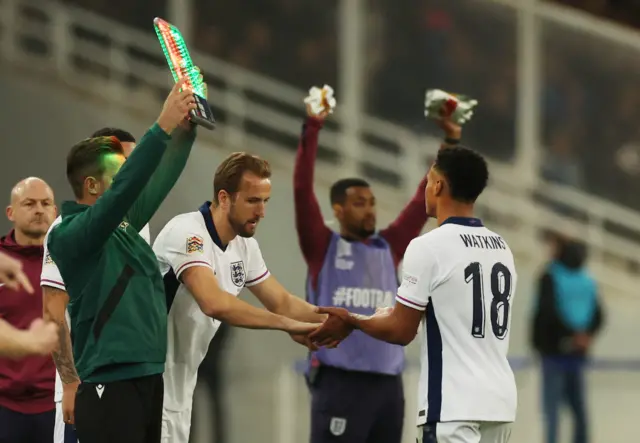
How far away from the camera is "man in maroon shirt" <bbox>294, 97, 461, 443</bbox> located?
6.11 metres

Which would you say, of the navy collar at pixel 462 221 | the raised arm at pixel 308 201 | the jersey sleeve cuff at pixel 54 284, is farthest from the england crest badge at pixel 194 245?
the raised arm at pixel 308 201

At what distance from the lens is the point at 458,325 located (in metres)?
4.40

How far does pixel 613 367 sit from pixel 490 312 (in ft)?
13.6

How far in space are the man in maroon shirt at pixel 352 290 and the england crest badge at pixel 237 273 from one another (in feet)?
3.58

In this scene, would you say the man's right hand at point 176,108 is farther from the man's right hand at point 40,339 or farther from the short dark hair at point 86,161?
the man's right hand at point 40,339

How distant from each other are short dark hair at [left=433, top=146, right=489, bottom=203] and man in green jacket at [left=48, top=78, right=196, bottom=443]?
94cm

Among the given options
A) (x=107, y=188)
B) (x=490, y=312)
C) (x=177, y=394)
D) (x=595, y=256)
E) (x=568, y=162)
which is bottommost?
(x=177, y=394)

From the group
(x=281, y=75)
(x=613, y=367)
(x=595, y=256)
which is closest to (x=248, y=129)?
(x=281, y=75)

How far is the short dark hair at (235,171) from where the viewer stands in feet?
16.5

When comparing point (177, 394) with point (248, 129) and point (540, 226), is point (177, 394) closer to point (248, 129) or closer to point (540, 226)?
point (540, 226)

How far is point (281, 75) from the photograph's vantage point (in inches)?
500

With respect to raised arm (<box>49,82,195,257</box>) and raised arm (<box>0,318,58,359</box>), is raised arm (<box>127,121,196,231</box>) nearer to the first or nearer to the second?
raised arm (<box>49,82,195,257</box>)

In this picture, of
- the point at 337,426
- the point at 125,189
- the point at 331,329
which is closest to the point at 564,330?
the point at 337,426

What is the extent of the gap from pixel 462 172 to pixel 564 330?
4.32 metres
